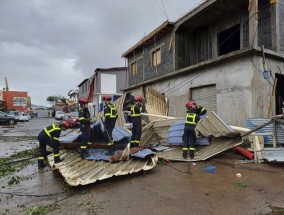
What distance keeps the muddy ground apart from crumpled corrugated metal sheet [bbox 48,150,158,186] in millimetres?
186

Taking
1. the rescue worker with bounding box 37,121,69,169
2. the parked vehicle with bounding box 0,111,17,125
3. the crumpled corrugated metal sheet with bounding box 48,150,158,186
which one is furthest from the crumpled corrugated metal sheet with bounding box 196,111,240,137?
the parked vehicle with bounding box 0,111,17,125

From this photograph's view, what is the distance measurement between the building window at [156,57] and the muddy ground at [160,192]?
10.7m

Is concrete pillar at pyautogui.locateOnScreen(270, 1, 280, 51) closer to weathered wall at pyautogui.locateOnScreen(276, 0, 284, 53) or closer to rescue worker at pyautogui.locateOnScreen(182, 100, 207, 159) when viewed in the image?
weathered wall at pyautogui.locateOnScreen(276, 0, 284, 53)

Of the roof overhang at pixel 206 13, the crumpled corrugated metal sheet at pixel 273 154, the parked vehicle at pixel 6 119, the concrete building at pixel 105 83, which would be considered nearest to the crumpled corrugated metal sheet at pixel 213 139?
the crumpled corrugated metal sheet at pixel 273 154

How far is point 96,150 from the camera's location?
7.94m

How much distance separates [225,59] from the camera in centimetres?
1013

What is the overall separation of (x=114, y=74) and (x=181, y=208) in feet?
95.4

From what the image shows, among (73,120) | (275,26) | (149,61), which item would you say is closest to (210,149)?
(275,26)

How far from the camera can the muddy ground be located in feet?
13.4

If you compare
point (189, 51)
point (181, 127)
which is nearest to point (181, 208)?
point (181, 127)

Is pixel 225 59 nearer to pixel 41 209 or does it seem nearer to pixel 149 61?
Result: pixel 149 61

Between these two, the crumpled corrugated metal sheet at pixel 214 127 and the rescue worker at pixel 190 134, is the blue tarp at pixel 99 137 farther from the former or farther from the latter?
the crumpled corrugated metal sheet at pixel 214 127

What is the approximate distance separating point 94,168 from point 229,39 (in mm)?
11019

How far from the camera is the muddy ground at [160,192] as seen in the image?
4.08 m
